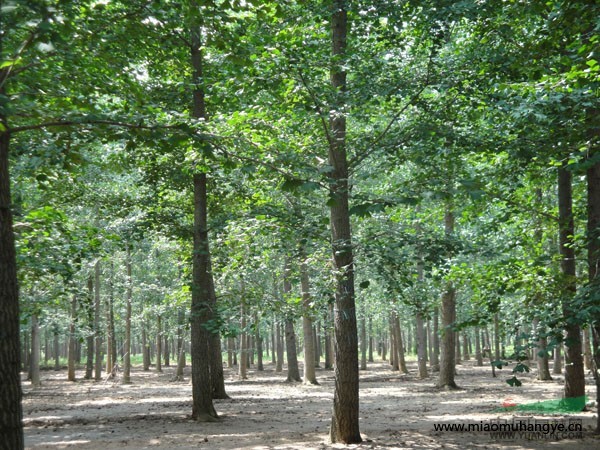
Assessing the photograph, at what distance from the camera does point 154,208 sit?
13.4 metres

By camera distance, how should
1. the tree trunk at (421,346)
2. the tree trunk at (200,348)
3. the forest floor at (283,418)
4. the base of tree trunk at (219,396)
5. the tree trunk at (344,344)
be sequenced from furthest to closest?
the tree trunk at (421,346) < the base of tree trunk at (219,396) < the tree trunk at (200,348) < the forest floor at (283,418) < the tree trunk at (344,344)

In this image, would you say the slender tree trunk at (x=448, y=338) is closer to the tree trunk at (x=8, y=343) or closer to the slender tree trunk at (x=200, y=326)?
the slender tree trunk at (x=200, y=326)

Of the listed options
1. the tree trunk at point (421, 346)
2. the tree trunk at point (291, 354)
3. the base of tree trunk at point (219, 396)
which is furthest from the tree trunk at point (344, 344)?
the tree trunk at point (291, 354)

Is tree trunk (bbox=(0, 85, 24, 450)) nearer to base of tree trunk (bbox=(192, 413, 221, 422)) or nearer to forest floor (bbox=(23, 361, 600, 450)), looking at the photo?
forest floor (bbox=(23, 361, 600, 450))

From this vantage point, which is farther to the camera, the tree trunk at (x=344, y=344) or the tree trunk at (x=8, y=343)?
the tree trunk at (x=344, y=344)

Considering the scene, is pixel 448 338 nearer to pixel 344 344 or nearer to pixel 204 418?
pixel 204 418

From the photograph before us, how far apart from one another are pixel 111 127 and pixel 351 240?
5.06 meters

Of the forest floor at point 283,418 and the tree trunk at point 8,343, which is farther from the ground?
the tree trunk at point 8,343

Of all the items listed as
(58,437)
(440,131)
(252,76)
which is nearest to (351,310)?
(440,131)

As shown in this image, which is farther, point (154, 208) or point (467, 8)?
point (154, 208)

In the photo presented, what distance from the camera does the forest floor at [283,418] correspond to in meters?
9.87

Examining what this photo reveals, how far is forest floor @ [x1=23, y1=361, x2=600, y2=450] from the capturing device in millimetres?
9867

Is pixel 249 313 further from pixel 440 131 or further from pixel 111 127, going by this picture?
pixel 111 127

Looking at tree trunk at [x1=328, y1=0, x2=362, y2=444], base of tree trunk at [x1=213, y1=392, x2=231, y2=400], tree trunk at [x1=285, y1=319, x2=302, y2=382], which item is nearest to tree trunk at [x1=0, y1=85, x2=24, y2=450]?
tree trunk at [x1=328, y1=0, x2=362, y2=444]
